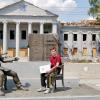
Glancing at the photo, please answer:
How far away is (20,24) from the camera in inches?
2950

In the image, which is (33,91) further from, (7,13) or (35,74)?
(7,13)

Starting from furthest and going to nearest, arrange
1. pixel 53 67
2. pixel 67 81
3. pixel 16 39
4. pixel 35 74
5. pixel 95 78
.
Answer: pixel 16 39, pixel 95 78, pixel 35 74, pixel 67 81, pixel 53 67

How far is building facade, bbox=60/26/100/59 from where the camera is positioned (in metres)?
74.1

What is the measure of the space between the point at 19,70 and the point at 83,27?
6045 cm

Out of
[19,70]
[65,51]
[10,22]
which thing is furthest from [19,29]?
Result: [19,70]

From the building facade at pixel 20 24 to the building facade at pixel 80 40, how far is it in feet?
10.3

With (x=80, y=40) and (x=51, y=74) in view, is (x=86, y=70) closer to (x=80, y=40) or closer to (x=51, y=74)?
(x=51, y=74)

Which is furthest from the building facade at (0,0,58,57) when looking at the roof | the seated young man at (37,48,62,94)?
the seated young man at (37,48,62,94)

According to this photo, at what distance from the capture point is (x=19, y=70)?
14.2m

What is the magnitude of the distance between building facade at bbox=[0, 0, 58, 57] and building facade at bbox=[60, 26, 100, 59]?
3132 mm

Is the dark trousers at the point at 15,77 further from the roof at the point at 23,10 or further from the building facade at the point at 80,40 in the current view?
the building facade at the point at 80,40

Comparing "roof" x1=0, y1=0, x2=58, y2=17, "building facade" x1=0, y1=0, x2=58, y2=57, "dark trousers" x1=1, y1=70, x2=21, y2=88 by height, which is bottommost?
"dark trousers" x1=1, y1=70, x2=21, y2=88

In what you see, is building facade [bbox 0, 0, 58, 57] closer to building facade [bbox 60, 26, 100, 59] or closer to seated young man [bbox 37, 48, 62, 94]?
building facade [bbox 60, 26, 100, 59]

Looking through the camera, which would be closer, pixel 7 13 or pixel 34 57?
pixel 34 57
